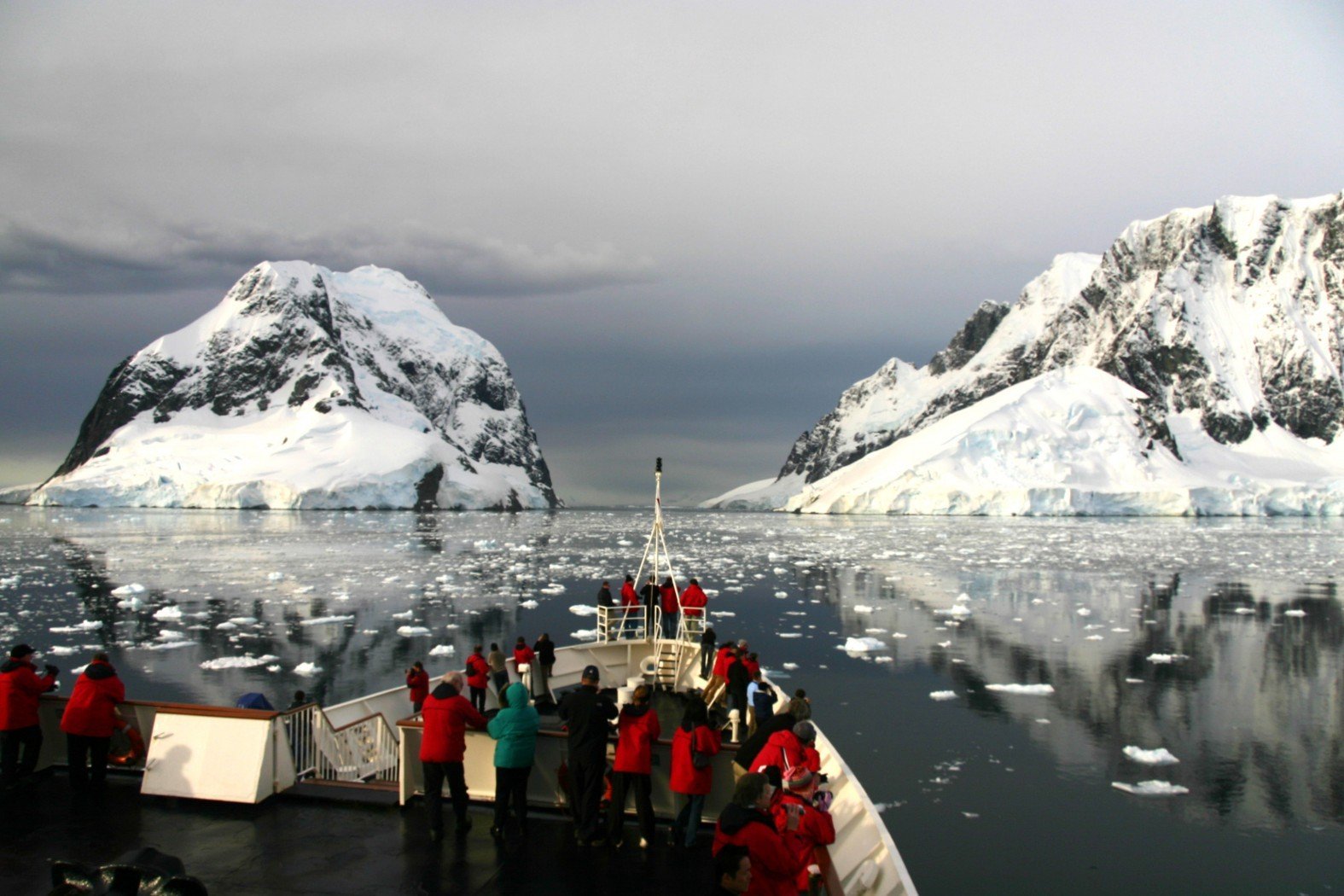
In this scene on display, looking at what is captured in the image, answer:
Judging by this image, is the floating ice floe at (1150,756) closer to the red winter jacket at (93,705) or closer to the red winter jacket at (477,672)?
the red winter jacket at (477,672)

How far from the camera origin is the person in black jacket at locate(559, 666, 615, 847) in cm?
840

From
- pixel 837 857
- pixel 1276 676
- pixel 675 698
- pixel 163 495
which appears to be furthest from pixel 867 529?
pixel 163 495

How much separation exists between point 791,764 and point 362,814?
4.35m

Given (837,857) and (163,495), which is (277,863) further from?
(163,495)

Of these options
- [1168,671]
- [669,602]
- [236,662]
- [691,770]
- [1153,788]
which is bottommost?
[1153,788]

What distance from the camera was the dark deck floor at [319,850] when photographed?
7.53 metres

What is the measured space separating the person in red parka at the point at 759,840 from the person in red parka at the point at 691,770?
2597mm

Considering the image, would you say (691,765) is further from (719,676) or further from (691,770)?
(719,676)

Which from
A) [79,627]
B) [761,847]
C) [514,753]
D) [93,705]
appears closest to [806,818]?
[761,847]

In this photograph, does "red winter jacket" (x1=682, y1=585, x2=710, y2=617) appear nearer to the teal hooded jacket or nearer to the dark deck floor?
the dark deck floor

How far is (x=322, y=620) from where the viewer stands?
30.9 m

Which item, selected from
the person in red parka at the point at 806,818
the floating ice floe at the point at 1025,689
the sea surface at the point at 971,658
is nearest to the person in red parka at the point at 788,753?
the person in red parka at the point at 806,818

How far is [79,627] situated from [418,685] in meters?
20.8

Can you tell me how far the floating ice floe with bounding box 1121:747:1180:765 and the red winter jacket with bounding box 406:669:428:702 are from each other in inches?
448
